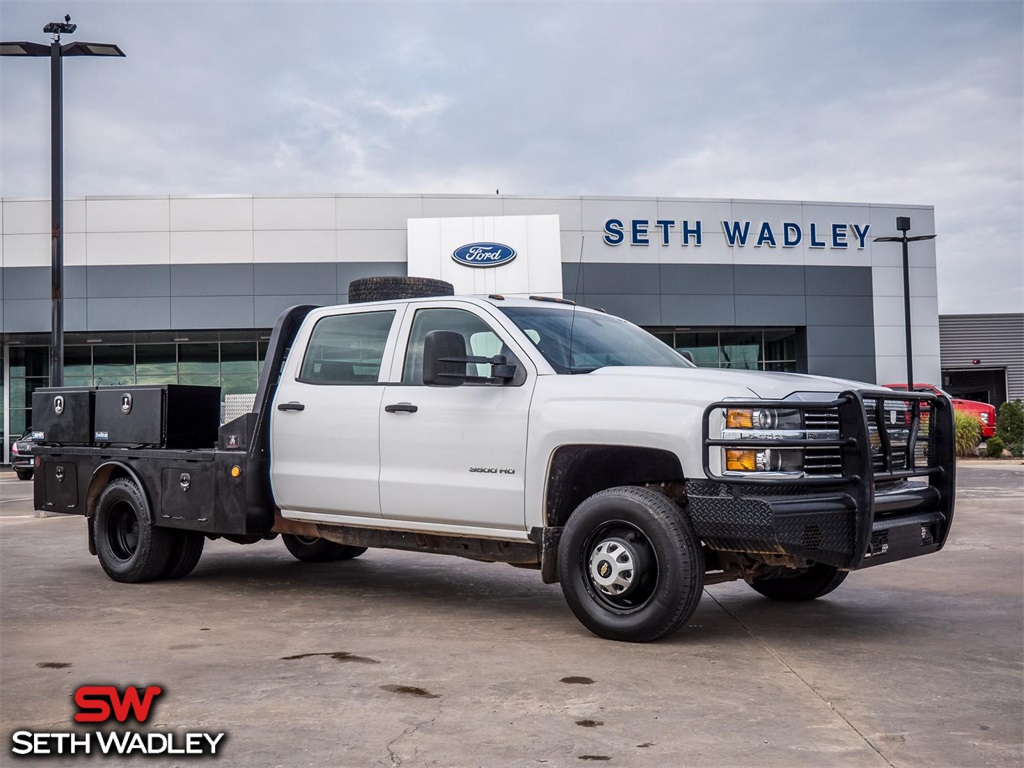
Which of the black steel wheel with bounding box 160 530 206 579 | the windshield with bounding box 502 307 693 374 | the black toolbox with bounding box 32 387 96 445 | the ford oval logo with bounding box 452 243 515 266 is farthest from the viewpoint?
the ford oval logo with bounding box 452 243 515 266

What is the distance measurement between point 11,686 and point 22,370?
31904mm

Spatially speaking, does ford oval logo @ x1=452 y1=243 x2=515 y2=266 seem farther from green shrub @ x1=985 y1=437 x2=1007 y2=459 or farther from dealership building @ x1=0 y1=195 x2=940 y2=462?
green shrub @ x1=985 y1=437 x2=1007 y2=459

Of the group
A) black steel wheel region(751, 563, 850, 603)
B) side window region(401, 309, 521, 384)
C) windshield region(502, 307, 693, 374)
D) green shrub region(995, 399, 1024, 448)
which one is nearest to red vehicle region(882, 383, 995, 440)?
green shrub region(995, 399, 1024, 448)

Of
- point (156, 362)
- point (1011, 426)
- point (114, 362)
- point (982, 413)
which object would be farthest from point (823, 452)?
point (114, 362)

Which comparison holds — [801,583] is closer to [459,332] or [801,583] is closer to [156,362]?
[459,332]

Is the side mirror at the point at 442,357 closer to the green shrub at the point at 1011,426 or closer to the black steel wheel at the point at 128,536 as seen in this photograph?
the black steel wheel at the point at 128,536

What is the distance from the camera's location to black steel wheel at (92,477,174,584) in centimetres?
798

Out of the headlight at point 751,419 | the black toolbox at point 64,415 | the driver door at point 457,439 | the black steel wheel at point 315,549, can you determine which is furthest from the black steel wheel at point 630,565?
the black toolbox at point 64,415

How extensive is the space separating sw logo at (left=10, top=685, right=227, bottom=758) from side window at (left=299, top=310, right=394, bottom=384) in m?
3.01

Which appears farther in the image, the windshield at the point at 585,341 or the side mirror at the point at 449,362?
the windshield at the point at 585,341

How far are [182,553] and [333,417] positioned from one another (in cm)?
220

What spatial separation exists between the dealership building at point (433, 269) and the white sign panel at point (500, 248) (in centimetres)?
4

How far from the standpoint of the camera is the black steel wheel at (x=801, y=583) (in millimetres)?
6965

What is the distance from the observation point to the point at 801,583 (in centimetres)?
715
